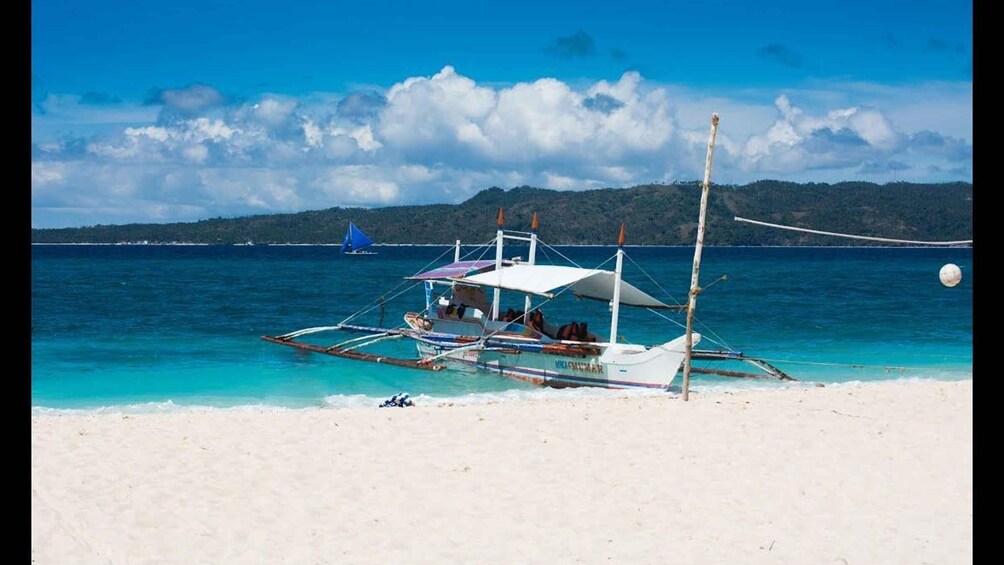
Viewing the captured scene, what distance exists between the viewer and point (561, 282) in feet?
71.7

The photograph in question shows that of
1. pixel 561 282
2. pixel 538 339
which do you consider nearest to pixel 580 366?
pixel 538 339

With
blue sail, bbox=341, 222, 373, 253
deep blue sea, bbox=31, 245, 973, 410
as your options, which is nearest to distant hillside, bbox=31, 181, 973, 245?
deep blue sea, bbox=31, 245, 973, 410

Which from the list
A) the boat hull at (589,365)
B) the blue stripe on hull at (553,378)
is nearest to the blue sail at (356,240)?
the boat hull at (589,365)

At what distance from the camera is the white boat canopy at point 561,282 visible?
864 inches

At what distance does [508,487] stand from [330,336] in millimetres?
27077

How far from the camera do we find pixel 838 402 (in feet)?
48.3

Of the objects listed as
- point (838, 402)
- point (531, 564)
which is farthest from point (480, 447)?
point (838, 402)

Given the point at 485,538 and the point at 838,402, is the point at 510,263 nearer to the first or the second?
the point at 838,402

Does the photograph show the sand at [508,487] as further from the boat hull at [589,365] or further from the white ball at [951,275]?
the boat hull at [589,365]

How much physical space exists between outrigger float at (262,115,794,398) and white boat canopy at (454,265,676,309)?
0.08 feet

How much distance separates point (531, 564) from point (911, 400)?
384 inches

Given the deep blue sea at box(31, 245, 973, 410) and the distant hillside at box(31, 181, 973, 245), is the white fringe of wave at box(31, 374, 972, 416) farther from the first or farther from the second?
the distant hillside at box(31, 181, 973, 245)

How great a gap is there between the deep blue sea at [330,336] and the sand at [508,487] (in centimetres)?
293

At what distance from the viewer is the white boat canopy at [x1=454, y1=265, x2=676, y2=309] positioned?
22.0 m
